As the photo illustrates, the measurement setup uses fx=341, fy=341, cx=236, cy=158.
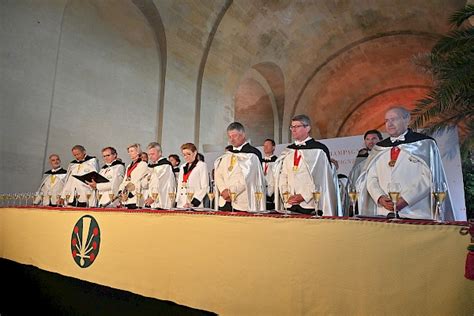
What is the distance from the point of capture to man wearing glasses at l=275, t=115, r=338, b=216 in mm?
4293

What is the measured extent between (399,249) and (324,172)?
2.50 metres

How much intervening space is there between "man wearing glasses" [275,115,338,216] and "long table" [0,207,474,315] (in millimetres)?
1766

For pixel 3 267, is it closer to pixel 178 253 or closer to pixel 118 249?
pixel 118 249

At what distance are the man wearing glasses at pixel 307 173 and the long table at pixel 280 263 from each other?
5.80 feet

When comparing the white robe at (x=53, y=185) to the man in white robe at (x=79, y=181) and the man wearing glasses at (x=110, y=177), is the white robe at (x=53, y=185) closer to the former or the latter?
the man in white robe at (x=79, y=181)

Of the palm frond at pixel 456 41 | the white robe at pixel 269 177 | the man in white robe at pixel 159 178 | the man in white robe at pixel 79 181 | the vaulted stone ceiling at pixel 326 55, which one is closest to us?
the white robe at pixel 269 177

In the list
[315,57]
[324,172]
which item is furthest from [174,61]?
[324,172]

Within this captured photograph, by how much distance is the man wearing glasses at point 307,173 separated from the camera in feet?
14.1

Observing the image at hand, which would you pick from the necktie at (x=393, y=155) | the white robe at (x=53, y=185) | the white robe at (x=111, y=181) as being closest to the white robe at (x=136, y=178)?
the white robe at (x=111, y=181)

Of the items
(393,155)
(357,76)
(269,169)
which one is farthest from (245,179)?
(357,76)

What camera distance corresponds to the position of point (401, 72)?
18.1 metres

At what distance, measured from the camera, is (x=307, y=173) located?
4340mm

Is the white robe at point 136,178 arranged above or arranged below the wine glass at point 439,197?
above

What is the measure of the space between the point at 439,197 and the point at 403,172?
1267 mm
